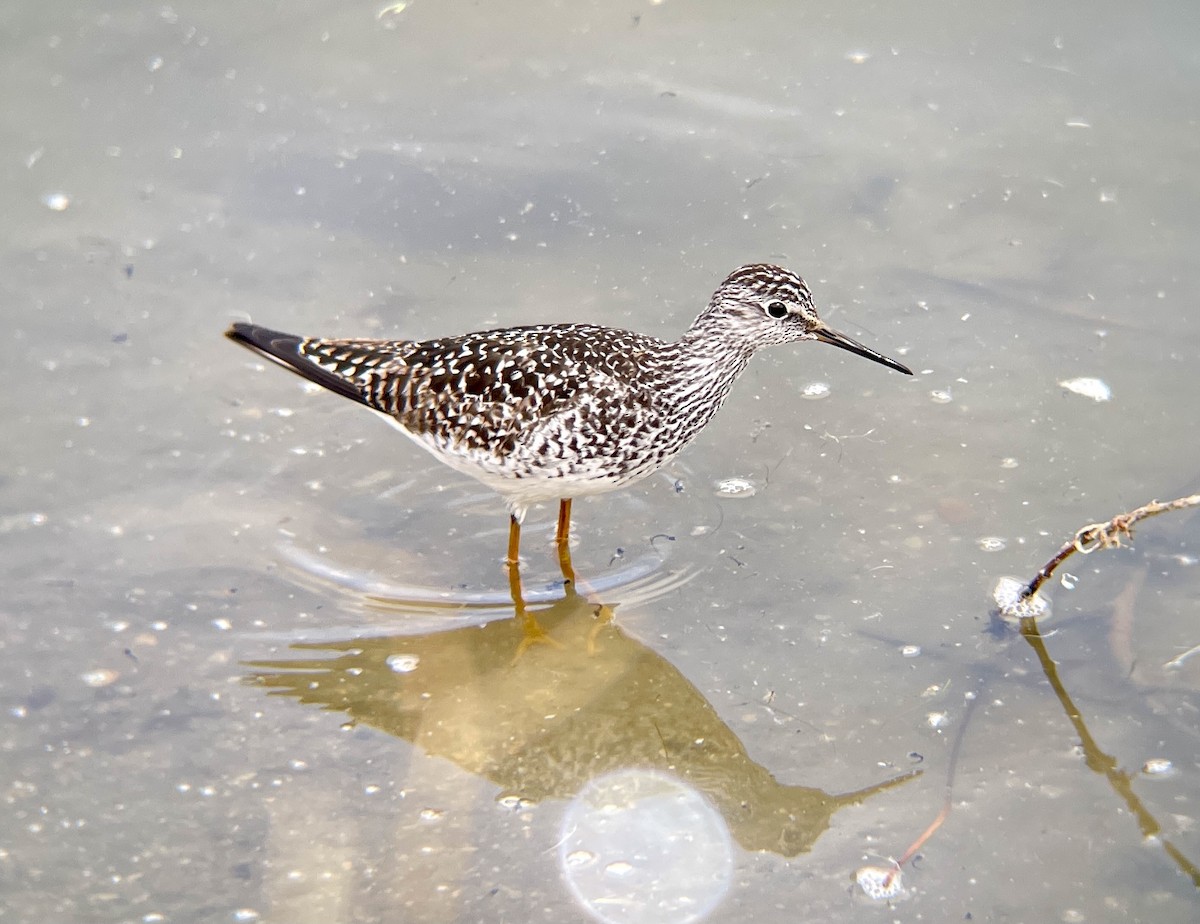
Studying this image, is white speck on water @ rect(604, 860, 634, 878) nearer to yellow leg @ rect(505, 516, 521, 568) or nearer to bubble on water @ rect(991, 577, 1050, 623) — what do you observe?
yellow leg @ rect(505, 516, 521, 568)

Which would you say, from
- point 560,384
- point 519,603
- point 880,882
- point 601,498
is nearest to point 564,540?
point 519,603

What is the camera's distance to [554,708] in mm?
4832

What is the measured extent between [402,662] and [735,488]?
161 cm

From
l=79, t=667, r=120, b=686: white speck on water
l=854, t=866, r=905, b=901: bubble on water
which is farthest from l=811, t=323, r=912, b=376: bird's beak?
l=79, t=667, r=120, b=686: white speck on water

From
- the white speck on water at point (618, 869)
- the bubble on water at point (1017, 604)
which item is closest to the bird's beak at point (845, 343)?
the bubble on water at point (1017, 604)

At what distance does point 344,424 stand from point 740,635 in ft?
6.92

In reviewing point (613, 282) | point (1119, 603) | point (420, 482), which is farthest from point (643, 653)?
point (613, 282)

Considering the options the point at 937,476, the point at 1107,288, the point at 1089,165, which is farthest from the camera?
the point at 1089,165

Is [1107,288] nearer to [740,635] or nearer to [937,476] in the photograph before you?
[937,476]

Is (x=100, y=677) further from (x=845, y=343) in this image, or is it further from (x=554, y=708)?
(x=845, y=343)

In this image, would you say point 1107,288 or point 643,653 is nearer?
point 643,653

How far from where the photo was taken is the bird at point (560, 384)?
500 centimetres

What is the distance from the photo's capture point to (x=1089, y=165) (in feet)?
23.3

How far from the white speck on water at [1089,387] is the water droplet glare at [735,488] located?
158cm
